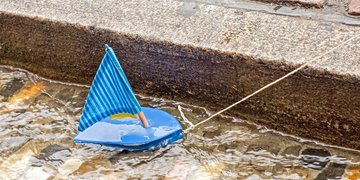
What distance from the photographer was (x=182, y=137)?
290 cm

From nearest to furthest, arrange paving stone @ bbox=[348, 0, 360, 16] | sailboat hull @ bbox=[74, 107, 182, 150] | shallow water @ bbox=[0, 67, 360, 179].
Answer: shallow water @ bbox=[0, 67, 360, 179] < sailboat hull @ bbox=[74, 107, 182, 150] < paving stone @ bbox=[348, 0, 360, 16]

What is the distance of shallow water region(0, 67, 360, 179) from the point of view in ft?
8.77

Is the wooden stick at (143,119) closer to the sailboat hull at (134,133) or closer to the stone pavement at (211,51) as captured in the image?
the sailboat hull at (134,133)

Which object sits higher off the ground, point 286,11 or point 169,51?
point 286,11

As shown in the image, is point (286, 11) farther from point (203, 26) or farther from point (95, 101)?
point (95, 101)

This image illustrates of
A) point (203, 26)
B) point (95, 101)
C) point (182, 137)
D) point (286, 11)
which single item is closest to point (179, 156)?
point (182, 137)

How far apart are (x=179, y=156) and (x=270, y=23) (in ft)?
2.59

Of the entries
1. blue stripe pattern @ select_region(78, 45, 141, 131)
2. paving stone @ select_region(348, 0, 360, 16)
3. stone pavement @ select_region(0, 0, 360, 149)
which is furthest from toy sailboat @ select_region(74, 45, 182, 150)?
paving stone @ select_region(348, 0, 360, 16)

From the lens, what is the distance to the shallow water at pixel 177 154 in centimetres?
267

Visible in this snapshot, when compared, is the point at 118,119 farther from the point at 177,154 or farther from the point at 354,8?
the point at 354,8

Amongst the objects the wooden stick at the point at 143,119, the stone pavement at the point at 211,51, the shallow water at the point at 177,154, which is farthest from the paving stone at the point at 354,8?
the wooden stick at the point at 143,119

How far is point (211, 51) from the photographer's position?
280cm

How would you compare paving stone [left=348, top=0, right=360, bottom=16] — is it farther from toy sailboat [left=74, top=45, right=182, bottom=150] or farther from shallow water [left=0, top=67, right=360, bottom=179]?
toy sailboat [left=74, top=45, right=182, bottom=150]

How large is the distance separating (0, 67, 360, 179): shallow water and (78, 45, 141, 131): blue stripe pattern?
0.67 feet
